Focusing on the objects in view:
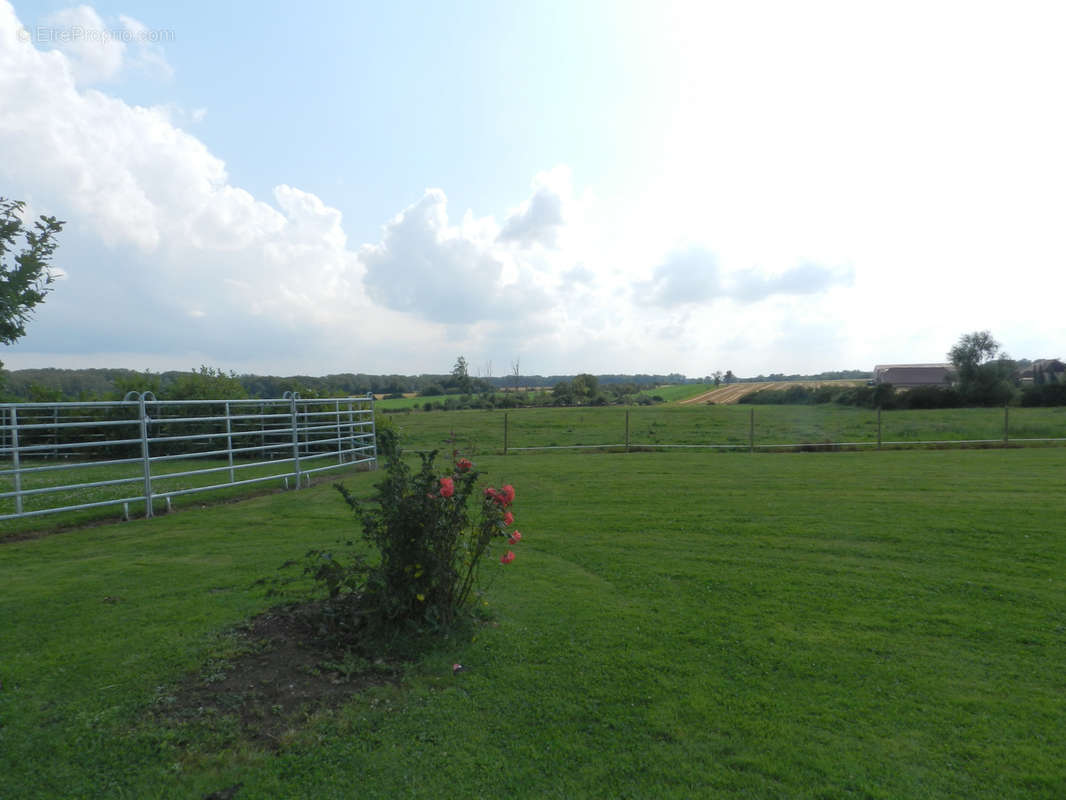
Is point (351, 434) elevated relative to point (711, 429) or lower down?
elevated

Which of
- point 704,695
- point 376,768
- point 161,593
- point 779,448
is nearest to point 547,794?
point 376,768

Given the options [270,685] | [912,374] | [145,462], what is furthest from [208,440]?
[912,374]

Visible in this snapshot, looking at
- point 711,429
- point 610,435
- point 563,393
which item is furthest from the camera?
point 563,393

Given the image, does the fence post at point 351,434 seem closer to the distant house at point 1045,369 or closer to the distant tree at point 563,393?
the distant tree at point 563,393

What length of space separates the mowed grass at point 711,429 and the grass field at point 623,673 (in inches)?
395

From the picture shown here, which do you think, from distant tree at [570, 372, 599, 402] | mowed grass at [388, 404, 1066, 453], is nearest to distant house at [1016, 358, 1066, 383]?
mowed grass at [388, 404, 1066, 453]

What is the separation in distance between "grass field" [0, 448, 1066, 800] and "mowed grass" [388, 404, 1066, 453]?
1003cm

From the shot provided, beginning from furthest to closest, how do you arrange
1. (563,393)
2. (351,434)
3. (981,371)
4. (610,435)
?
(563,393), (981,371), (610,435), (351,434)

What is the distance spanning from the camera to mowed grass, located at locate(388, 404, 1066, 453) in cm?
1955

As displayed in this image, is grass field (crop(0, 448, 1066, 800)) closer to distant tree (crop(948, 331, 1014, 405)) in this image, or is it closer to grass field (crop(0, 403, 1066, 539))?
grass field (crop(0, 403, 1066, 539))

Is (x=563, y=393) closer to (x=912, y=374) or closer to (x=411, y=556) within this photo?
(x=912, y=374)

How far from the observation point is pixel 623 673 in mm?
3412

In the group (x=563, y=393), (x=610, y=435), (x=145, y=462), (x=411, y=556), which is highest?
(x=563, y=393)

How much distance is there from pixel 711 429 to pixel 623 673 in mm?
22962
